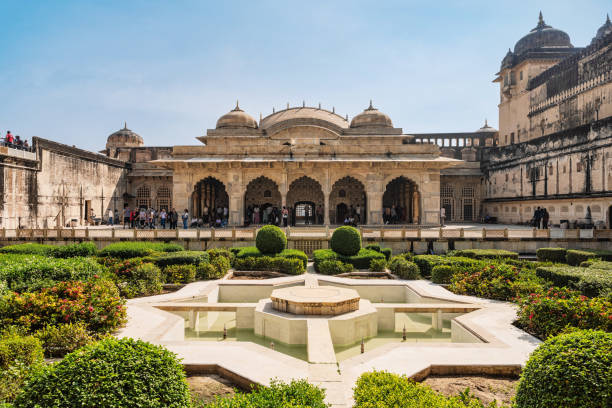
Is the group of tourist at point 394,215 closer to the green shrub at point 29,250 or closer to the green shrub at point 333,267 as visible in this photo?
the green shrub at point 333,267

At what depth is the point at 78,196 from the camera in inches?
870

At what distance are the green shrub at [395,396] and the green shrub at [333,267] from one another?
25.3ft

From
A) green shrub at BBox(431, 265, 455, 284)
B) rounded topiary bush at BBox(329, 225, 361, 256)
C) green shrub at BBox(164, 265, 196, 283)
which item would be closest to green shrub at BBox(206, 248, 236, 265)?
green shrub at BBox(164, 265, 196, 283)

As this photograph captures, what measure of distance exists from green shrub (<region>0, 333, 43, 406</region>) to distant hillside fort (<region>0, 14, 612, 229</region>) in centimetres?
1568

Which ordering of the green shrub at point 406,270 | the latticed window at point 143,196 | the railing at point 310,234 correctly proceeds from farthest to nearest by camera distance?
the latticed window at point 143,196
the railing at point 310,234
the green shrub at point 406,270

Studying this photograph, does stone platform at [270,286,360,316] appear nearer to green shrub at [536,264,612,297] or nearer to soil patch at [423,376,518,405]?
soil patch at [423,376,518,405]

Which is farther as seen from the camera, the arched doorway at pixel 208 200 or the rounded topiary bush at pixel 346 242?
the arched doorway at pixel 208 200

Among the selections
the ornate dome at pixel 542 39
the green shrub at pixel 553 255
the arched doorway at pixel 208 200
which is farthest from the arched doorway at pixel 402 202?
the ornate dome at pixel 542 39

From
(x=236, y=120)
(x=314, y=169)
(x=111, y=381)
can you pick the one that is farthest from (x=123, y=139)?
(x=111, y=381)

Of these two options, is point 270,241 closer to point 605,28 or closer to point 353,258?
point 353,258

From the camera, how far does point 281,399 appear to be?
10.8ft

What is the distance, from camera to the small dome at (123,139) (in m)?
33.2

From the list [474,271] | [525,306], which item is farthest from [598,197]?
[525,306]

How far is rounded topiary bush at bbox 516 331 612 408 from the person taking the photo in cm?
277
